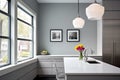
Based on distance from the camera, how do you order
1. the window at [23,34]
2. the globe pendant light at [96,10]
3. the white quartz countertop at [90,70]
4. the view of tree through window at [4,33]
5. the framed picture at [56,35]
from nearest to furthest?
1. the white quartz countertop at [90,70]
2. the globe pendant light at [96,10]
3. the view of tree through window at [4,33]
4. the window at [23,34]
5. the framed picture at [56,35]

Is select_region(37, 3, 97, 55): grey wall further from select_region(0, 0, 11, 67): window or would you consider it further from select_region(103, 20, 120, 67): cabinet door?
select_region(0, 0, 11, 67): window

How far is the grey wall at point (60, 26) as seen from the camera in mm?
6336

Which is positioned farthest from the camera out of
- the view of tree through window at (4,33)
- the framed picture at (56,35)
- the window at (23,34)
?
the framed picture at (56,35)

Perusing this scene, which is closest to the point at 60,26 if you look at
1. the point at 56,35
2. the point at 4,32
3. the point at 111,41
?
the point at 56,35

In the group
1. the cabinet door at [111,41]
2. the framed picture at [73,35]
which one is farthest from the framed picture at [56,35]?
the cabinet door at [111,41]

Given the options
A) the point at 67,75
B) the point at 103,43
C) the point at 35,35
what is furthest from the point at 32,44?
the point at 67,75

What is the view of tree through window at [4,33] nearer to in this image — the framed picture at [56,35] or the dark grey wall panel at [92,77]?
the dark grey wall panel at [92,77]

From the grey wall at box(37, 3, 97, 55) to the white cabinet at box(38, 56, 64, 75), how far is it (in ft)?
1.99

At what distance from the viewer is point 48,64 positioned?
5.79m

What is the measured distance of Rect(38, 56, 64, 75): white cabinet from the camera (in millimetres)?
5758

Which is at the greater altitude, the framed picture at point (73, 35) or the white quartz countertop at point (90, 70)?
the framed picture at point (73, 35)

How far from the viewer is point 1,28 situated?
3.20 meters

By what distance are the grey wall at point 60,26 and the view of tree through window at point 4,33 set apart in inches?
112

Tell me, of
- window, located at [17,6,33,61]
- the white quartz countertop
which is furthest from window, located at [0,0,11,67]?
the white quartz countertop
